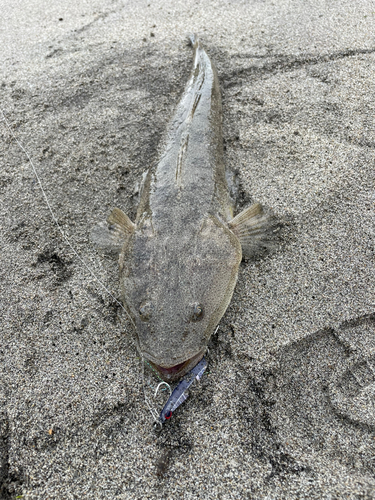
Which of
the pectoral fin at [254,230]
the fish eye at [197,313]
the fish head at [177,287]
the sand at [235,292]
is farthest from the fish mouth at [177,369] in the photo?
the pectoral fin at [254,230]

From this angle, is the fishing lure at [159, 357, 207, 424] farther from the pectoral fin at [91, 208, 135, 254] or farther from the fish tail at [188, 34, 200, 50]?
the fish tail at [188, 34, 200, 50]

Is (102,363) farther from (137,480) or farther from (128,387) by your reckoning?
(137,480)

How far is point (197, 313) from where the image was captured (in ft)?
6.75

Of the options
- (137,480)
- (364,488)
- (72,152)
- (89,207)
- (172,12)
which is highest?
(172,12)

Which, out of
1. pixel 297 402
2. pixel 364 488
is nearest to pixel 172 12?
pixel 297 402

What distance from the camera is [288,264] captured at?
2.63 meters

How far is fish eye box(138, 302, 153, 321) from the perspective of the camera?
2045 millimetres

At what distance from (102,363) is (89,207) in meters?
1.47

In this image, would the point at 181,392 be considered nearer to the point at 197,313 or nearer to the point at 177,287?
the point at 197,313

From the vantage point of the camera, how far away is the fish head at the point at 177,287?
1988mm

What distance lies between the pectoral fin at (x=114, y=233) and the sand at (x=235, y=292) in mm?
134

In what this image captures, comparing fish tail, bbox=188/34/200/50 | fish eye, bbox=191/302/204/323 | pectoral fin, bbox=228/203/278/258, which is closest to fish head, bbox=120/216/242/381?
fish eye, bbox=191/302/204/323

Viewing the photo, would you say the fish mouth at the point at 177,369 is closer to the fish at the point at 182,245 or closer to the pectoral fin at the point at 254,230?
the fish at the point at 182,245

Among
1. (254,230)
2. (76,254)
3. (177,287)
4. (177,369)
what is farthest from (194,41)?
(177,369)
